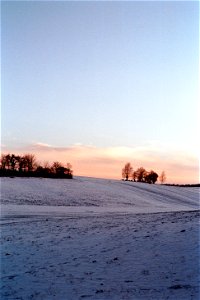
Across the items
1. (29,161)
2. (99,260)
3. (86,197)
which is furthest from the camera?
(29,161)

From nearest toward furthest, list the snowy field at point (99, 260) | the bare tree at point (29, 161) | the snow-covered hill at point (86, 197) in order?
1. the snowy field at point (99, 260)
2. the snow-covered hill at point (86, 197)
3. the bare tree at point (29, 161)

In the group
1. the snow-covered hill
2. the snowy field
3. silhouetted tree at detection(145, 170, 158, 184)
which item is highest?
silhouetted tree at detection(145, 170, 158, 184)

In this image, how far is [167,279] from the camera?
12.4m

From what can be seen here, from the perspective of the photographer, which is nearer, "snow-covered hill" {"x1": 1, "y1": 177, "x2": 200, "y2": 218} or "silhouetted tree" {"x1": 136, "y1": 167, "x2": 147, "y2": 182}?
"snow-covered hill" {"x1": 1, "y1": 177, "x2": 200, "y2": 218}

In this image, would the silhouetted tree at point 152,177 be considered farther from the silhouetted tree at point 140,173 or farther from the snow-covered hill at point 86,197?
the snow-covered hill at point 86,197

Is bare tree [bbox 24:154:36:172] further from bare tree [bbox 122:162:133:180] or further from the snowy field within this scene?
the snowy field

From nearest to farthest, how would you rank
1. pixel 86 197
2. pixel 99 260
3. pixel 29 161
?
pixel 99 260 < pixel 86 197 < pixel 29 161

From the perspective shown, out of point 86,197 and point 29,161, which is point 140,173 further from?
point 86,197

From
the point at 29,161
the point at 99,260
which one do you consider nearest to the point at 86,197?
the point at 99,260

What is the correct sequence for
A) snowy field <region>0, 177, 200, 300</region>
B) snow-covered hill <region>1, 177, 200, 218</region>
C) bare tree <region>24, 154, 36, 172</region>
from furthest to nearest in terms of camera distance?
bare tree <region>24, 154, 36, 172</region> → snow-covered hill <region>1, 177, 200, 218</region> → snowy field <region>0, 177, 200, 300</region>

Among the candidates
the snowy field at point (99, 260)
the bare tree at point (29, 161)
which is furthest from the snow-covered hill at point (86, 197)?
the bare tree at point (29, 161)

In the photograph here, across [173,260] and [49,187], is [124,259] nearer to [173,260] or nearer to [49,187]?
[173,260]

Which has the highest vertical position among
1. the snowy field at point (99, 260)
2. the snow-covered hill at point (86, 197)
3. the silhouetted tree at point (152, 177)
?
the silhouetted tree at point (152, 177)

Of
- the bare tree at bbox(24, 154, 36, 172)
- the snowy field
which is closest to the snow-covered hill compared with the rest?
the snowy field
